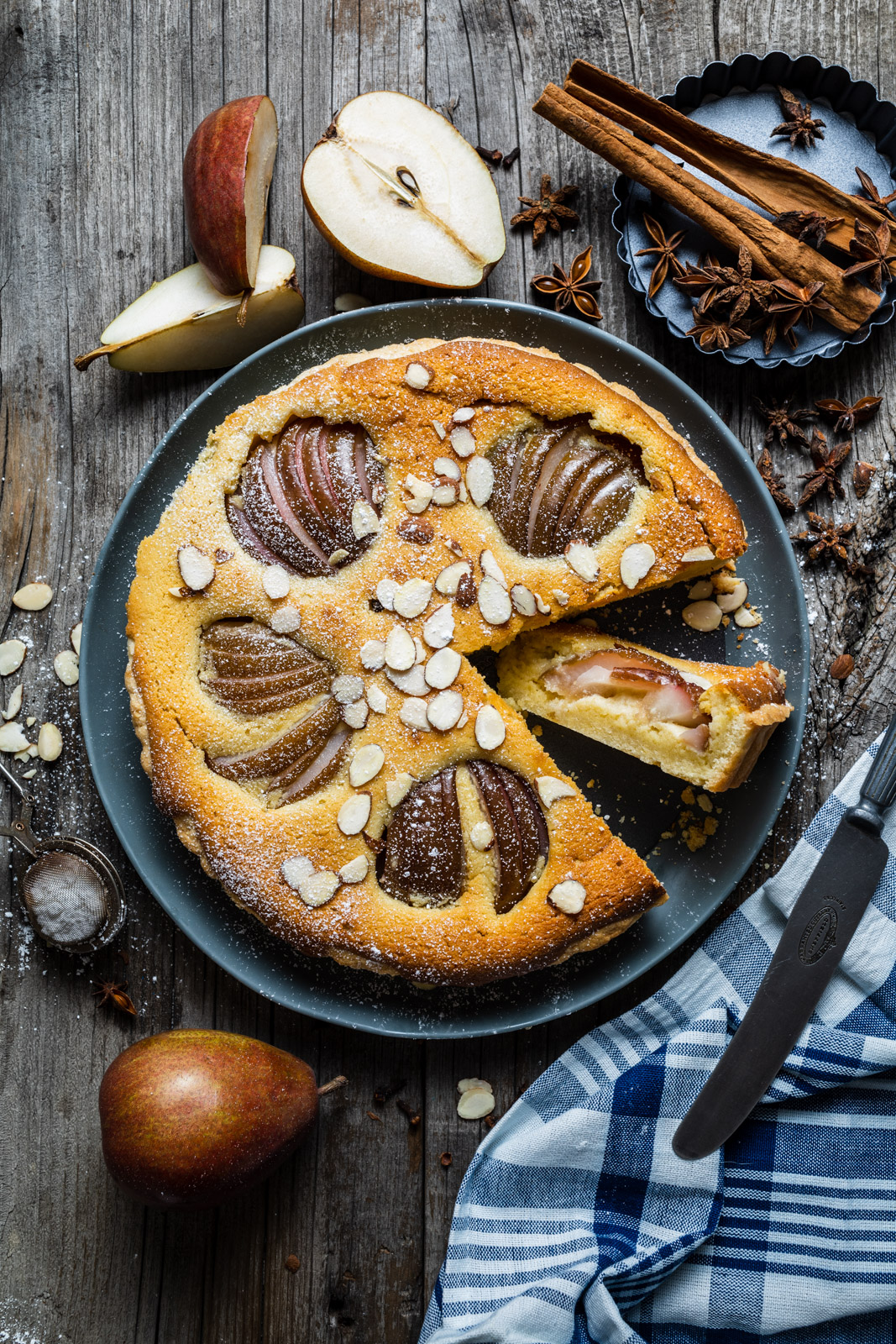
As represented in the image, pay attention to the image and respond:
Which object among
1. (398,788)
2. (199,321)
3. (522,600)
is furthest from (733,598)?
(199,321)

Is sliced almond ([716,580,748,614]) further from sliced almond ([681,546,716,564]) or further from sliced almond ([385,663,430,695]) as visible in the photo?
sliced almond ([385,663,430,695])

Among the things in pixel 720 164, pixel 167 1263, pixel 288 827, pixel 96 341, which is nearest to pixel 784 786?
pixel 288 827

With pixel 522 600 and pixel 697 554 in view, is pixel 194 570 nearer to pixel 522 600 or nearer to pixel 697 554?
pixel 522 600

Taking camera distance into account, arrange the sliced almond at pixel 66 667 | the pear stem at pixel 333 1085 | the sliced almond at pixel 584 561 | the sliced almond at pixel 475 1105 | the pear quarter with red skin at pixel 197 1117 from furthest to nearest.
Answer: the sliced almond at pixel 66 667 < the sliced almond at pixel 475 1105 < the pear stem at pixel 333 1085 < the sliced almond at pixel 584 561 < the pear quarter with red skin at pixel 197 1117

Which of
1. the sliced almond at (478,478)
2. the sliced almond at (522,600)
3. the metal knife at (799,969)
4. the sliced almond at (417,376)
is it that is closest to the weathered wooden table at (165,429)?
the metal knife at (799,969)

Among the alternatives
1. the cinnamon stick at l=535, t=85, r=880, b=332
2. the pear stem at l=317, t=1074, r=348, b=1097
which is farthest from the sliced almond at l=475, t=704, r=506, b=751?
the cinnamon stick at l=535, t=85, r=880, b=332

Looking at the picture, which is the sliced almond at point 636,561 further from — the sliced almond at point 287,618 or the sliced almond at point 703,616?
the sliced almond at point 287,618
